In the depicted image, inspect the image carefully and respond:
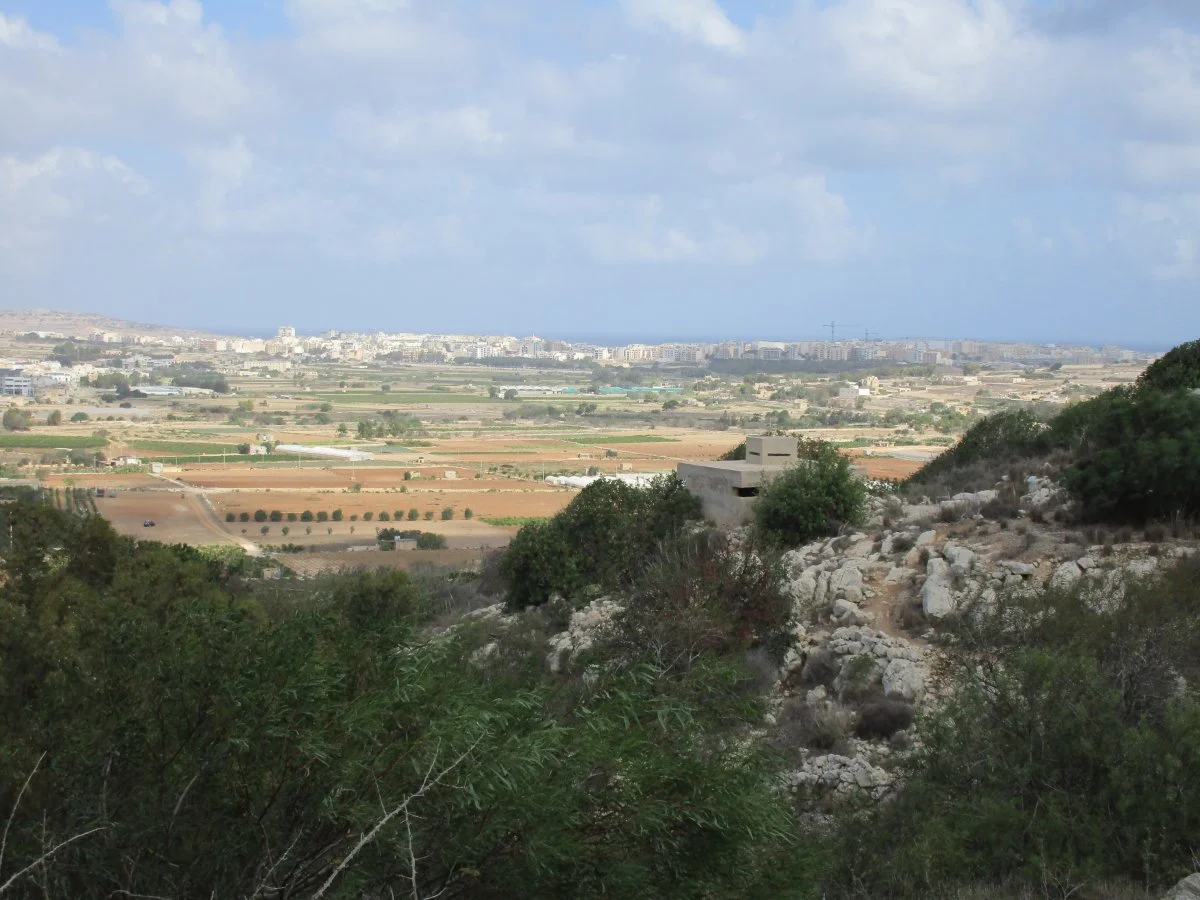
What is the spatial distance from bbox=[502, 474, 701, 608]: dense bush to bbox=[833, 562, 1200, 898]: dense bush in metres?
14.1

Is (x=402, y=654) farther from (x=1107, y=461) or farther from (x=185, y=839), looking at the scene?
(x=1107, y=461)

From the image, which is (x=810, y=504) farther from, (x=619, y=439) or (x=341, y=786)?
(x=619, y=439)

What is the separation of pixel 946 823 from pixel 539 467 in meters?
64.3

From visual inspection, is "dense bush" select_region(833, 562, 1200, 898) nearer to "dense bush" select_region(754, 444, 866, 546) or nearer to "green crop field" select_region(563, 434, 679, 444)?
"dense bush" select_region(754, 444, 866, 546)

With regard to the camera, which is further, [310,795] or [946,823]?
[946,823]

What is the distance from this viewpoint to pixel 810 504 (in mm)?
22219

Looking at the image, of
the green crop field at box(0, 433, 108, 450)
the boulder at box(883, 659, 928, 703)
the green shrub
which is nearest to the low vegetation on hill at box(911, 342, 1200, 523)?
the boulder at box(883, 659, 928, 703)

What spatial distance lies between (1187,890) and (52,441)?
259 feet

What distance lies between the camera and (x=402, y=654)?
7.29m

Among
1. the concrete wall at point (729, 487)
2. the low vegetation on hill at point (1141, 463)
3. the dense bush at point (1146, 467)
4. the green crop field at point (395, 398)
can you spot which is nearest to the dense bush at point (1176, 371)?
the low vegetation on hill at point (1141, 463)

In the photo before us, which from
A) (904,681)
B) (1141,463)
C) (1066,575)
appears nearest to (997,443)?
(1141,463)

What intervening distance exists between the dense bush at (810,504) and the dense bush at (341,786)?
15206mm

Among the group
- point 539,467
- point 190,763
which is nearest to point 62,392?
point 539,467

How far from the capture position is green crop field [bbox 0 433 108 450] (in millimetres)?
71625
